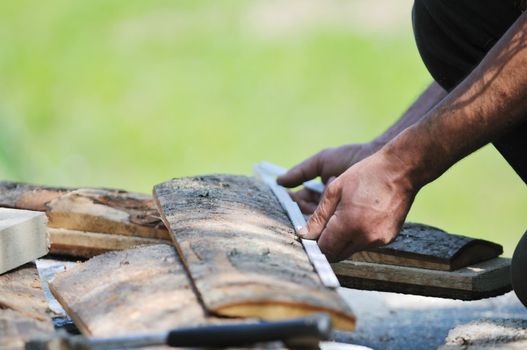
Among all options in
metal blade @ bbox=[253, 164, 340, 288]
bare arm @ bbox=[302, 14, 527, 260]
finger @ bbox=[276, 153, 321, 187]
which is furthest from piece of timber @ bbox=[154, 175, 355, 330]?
finger @ bbox=[276, 153, 321, 187]

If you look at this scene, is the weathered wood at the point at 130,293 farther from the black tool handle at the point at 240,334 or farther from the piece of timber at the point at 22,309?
the black tool handle at the point at 240,334

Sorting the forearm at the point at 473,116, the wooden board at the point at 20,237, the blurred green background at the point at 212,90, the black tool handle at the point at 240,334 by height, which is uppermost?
the forearm at the point at 473,116

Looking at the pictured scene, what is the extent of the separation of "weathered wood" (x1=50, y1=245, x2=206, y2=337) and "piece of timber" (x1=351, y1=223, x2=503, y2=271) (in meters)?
0.82

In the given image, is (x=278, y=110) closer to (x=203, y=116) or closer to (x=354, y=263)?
(x=203, y=116)

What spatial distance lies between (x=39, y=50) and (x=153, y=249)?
453 cm

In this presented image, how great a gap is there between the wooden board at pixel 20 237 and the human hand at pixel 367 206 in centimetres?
73

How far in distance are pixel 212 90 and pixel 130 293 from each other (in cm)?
443

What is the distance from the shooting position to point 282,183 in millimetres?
3596

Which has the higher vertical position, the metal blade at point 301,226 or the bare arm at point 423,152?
the bare arm at point 423,152

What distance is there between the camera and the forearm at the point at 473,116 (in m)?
2.41

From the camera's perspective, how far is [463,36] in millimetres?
3082

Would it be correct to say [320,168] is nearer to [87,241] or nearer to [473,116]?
[87,241]

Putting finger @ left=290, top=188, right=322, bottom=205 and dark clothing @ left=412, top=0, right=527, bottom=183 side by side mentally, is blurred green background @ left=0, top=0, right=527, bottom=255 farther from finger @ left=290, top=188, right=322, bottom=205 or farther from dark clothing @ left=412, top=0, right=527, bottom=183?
dark clothing @ left=412, top=0, right=527, bottom=183

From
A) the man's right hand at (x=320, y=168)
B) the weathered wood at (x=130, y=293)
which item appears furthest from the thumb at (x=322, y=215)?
the man's right hand at (x=320, y=168)
